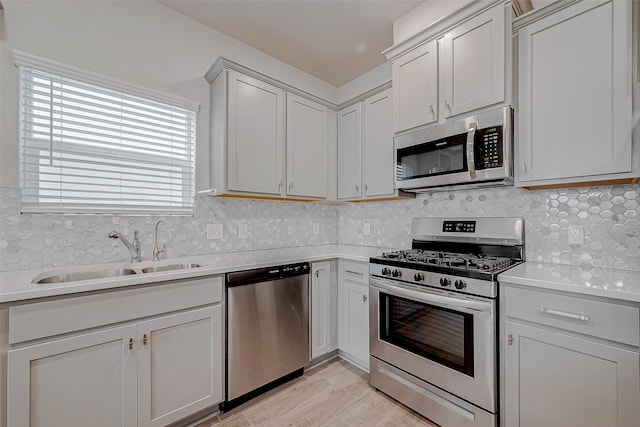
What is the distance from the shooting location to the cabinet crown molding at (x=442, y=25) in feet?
5.83

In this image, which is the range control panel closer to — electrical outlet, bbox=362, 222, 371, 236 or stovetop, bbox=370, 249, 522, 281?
stovetop, bbox=370, 249, 522, 281

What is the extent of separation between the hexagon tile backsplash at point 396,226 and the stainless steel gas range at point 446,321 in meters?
0.14

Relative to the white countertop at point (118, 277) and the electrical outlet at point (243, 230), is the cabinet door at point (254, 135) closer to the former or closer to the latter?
the electrical outlet at point (243, 230)

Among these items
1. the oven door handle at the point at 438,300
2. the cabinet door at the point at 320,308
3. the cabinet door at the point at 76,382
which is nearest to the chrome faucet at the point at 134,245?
the cabinet door at the point at 76,382

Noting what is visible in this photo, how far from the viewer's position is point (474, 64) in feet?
6.03

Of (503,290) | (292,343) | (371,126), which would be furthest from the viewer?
(371,126)

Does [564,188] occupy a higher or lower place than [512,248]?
higher

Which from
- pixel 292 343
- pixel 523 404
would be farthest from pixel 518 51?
pixel 292 343

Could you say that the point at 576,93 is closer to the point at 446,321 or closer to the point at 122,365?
the point at 446,321

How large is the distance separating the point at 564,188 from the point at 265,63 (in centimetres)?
267

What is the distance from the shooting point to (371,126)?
268 cm

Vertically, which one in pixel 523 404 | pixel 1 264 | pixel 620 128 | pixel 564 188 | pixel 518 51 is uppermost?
pixel 518 51

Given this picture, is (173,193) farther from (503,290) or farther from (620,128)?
(620,128)

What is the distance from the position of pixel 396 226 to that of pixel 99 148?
2512 mm
